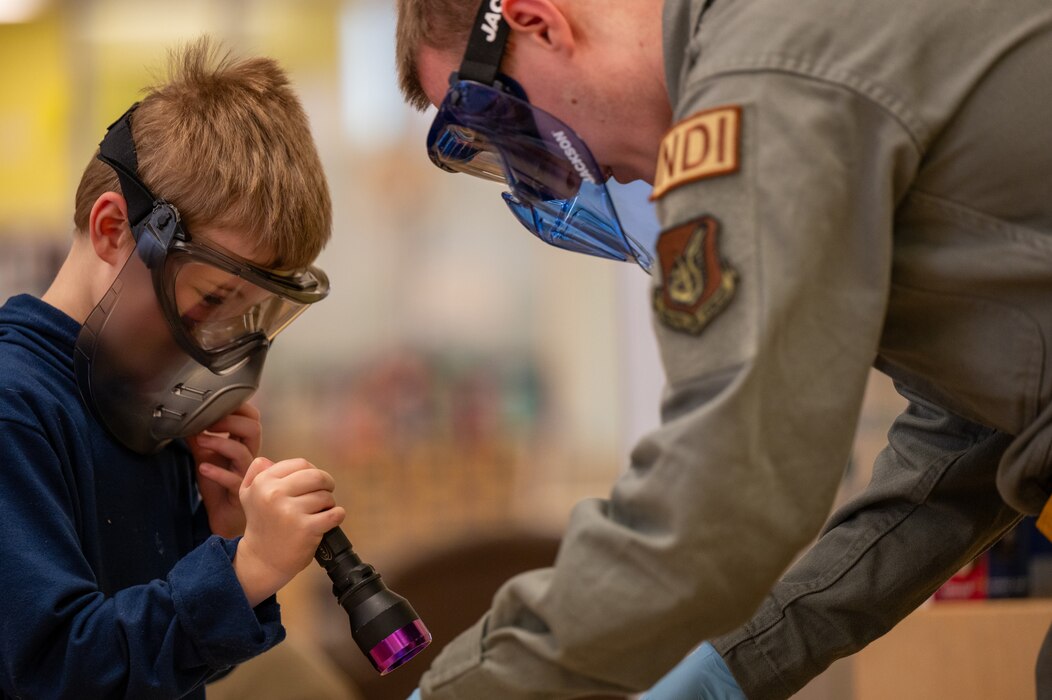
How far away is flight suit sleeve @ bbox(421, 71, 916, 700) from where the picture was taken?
0.78 meters

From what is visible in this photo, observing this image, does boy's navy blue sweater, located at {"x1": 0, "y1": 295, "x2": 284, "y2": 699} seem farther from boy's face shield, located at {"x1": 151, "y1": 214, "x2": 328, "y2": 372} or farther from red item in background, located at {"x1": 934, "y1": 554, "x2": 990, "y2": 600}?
red item in background, located at {"x1": 934, "y1": 554, "x2": 990, "y2": 600}

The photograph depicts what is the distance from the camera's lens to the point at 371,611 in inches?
46.6

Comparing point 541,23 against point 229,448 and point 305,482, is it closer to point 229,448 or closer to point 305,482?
point 305,482

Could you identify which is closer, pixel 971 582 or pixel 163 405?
pixel 163 405

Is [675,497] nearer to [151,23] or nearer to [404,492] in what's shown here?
[404,492]

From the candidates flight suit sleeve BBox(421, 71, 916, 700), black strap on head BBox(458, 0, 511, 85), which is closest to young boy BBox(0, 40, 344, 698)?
black strap on head BBox(458, 0, 511, 85)

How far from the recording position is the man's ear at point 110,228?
1.32 metres

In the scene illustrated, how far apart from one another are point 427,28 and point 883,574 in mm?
790

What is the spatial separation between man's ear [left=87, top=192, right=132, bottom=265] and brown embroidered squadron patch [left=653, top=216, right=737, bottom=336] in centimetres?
76

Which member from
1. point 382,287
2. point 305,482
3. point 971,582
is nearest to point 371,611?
point 305,482

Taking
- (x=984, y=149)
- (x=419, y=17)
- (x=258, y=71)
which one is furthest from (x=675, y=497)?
(x=258, y=71)

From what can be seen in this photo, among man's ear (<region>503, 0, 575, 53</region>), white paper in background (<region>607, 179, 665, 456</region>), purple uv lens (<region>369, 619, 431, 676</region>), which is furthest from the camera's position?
white paper in background (<region>607, 179, 665, 456</region>)

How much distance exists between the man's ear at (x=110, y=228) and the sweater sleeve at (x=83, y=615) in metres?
0.24

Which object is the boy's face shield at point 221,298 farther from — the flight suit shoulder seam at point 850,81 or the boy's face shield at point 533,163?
the flight suit shoulder seam at point 850,81
